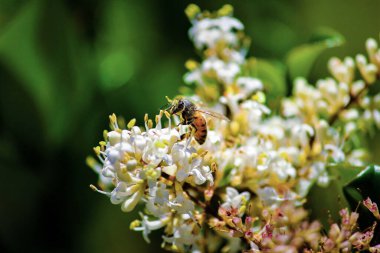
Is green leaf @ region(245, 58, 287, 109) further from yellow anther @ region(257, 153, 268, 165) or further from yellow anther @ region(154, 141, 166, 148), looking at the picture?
yellow anther @ region(154, 141, 166, 148)

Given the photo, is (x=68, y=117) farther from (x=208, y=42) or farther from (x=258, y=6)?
(x=258, y=6)

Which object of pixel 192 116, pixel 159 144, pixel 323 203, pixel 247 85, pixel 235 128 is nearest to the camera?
pixel 159 144

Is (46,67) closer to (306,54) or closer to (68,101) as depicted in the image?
(68,101)

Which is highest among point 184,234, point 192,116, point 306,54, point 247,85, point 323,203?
point 306,54

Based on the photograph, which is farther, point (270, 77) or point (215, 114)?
point (270, 77)

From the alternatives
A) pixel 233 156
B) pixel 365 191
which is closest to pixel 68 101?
pixel 233 156

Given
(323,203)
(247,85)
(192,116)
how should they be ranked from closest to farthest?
(192,116), (247,85), (323,203)

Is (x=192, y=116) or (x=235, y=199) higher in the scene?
(x=192, y=116)
